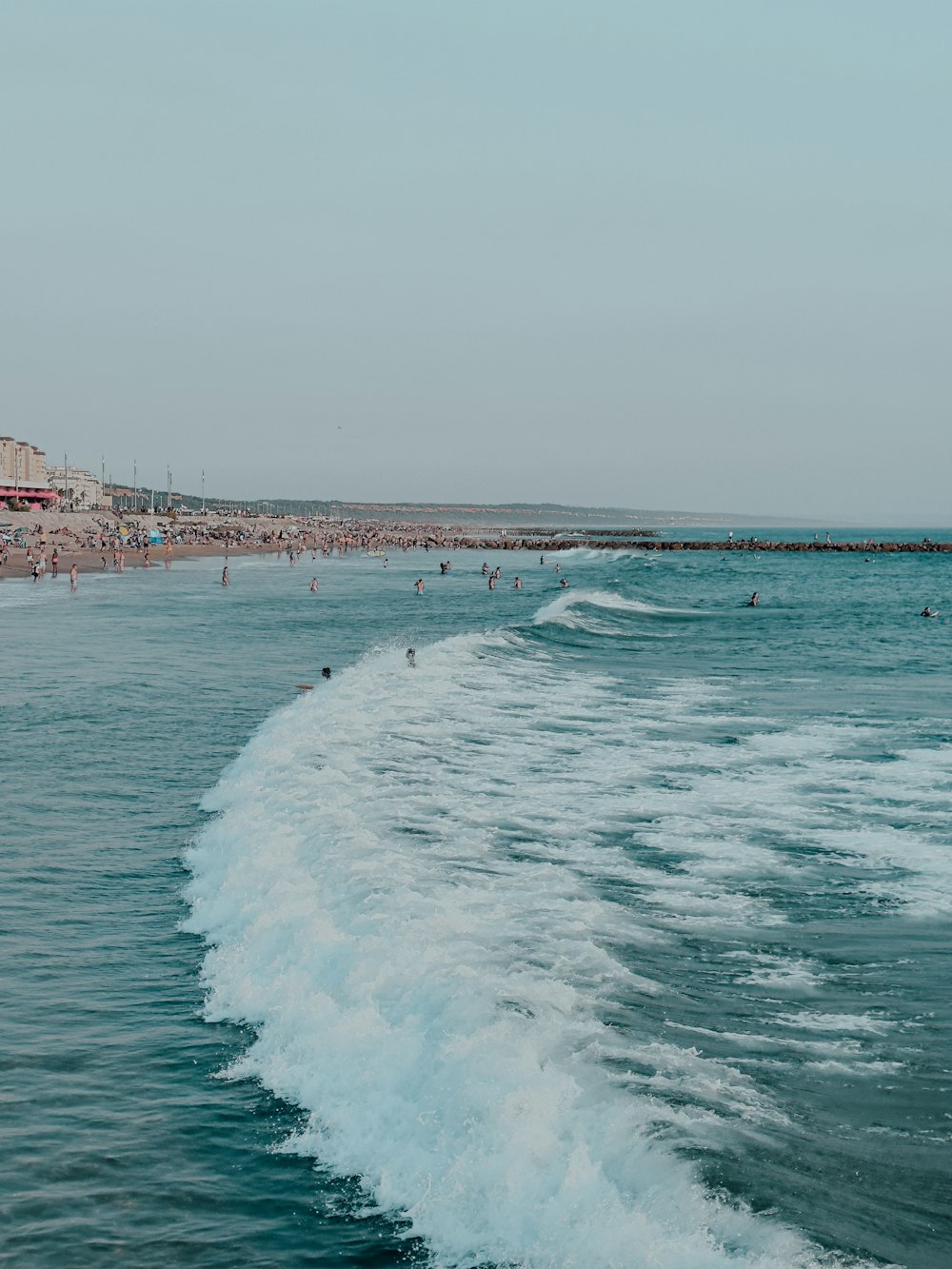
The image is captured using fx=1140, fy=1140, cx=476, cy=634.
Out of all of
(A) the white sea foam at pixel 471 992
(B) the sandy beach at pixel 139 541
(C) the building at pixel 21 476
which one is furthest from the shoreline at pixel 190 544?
Result: (A) the white sea foam at pixel 471 992

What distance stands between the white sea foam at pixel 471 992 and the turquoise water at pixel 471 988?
0.03 m

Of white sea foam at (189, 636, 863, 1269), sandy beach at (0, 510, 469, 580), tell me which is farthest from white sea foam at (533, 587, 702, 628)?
sandy beach at (0, 510, 469, 580)

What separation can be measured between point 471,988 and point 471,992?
0.31 ft

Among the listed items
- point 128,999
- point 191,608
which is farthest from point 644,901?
point 191,608

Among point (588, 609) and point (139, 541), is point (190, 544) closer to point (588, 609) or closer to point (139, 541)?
point (139, 541)

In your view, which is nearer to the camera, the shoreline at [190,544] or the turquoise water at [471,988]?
the turquoise water at [471,988]

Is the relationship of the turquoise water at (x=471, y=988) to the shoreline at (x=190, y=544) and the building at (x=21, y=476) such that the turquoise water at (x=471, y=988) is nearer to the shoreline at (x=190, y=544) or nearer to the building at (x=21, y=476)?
the shoreline at (x=190, y=544)

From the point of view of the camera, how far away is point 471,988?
31.3 feet

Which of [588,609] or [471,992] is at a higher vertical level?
[588,609]

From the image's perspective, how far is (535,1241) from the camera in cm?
654

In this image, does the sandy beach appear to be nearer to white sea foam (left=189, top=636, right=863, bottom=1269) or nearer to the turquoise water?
the turquoise water

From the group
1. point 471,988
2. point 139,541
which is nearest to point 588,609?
point 471,988

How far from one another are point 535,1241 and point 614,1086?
1.68 metres

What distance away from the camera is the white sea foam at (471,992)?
22.3ft
